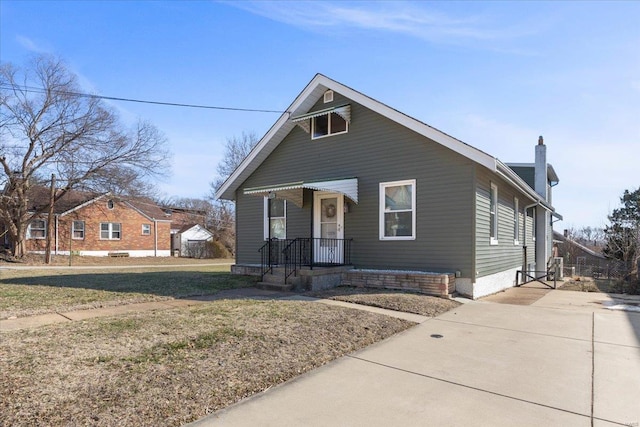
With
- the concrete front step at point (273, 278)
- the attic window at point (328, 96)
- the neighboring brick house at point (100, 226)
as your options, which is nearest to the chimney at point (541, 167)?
the attic window at point (328, 96)

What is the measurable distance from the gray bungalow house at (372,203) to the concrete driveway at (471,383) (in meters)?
3.49

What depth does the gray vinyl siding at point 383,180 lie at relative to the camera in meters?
9.79

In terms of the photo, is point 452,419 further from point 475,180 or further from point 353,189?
point 353,189

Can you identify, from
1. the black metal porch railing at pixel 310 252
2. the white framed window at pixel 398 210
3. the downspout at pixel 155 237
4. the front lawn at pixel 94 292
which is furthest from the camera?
the downspout at pixel 155 237

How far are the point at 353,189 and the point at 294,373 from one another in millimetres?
7477

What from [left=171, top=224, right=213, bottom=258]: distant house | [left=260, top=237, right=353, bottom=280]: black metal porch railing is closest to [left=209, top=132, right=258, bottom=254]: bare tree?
[left=171, top=224, right=213, bottom=258]: distant house

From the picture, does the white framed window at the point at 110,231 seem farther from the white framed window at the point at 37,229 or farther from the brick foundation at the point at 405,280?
the brick foundation at the point at 405,280

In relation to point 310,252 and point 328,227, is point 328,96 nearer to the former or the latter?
point 328,227

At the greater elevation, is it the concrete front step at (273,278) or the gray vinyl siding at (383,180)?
the gray vinyl siding at (383,180)

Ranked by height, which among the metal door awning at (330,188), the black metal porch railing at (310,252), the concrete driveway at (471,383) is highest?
the metal door awning at (330,188)

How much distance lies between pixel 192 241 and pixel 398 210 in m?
29.6

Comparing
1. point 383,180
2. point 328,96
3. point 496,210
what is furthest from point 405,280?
point 328,96

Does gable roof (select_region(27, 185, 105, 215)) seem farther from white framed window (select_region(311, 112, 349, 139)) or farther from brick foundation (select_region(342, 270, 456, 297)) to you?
brick foundation (select_region(342, 270, 456, 297))

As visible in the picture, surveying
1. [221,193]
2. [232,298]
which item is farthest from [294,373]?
[221,193]
